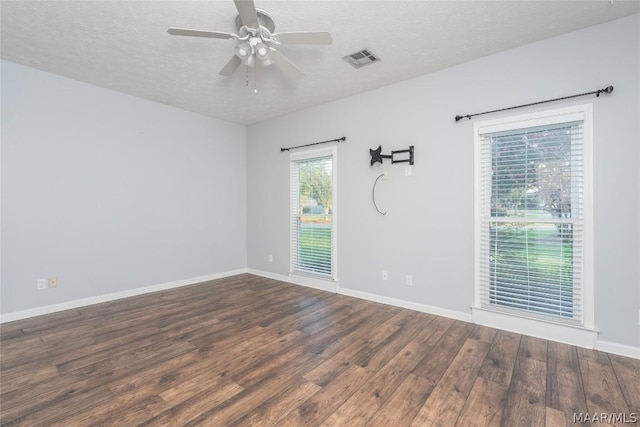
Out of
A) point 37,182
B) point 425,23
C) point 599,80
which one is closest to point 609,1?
point 599,80

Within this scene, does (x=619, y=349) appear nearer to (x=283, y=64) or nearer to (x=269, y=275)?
(x=283, y=64)

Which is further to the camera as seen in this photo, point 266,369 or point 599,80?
point 599,80

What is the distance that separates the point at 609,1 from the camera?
7.45 ft

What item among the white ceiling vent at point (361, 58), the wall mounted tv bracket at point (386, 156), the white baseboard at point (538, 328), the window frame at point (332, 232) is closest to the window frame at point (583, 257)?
the white baseboard at point (538, 328)

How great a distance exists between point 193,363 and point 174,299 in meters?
1.96

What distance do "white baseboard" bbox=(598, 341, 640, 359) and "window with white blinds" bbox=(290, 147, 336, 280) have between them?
2.93 metres

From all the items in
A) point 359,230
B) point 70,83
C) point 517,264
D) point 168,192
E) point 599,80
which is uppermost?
point 70,83

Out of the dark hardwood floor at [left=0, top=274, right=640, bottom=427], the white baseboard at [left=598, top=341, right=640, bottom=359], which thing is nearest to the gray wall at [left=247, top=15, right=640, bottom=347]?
the white baseboard at [left=598, top=341, right=640, bottom=359]

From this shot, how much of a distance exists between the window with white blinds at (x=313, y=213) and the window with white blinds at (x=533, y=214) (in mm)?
2040

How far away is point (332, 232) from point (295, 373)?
2408 mm

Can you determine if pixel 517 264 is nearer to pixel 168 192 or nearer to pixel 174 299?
pixel 174 299

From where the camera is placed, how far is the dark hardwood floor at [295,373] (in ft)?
5.82

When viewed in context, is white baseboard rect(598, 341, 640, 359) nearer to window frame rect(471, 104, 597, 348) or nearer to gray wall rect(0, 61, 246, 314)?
window frame rect(471, 104, 597, 348)

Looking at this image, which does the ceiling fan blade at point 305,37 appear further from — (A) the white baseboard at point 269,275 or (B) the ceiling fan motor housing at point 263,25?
(A) the white baseboard at point 269,275
